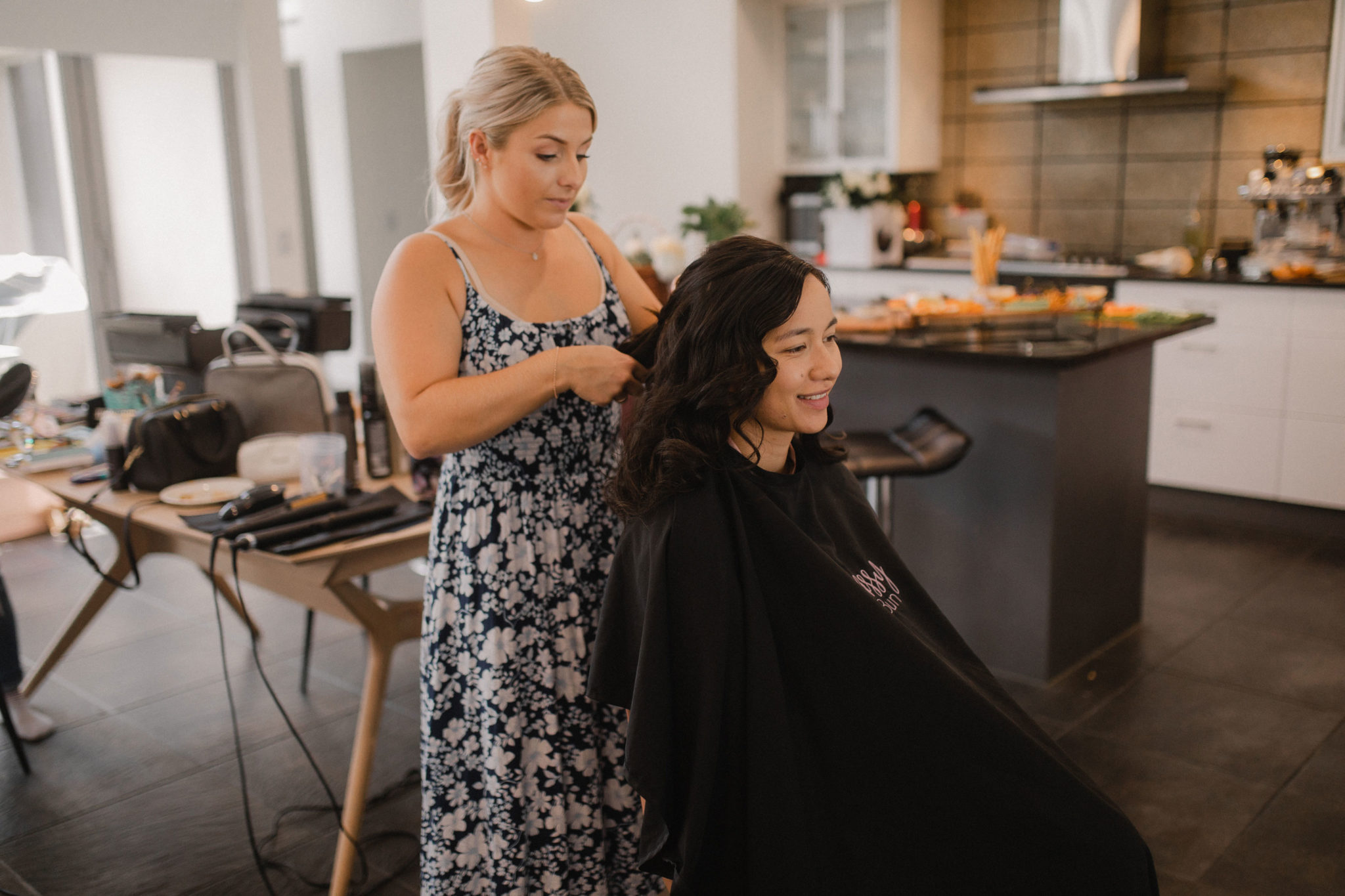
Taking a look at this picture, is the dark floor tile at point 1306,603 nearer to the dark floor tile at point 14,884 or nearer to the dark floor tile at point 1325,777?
the dark floor tile at point 1325,777

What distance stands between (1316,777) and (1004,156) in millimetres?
3943

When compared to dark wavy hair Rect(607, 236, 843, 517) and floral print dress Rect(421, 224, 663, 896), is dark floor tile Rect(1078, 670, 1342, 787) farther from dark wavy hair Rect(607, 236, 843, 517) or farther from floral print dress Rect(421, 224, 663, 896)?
dark wavy hair Rect(607, 236, 843, 517)

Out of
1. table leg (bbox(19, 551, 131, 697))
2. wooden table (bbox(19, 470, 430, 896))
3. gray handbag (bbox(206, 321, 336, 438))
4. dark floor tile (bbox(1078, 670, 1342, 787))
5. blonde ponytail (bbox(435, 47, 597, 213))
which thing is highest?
blonde ponytail (bbox(435, 47, 597, 213))

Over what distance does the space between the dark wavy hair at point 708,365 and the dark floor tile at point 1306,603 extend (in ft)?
8.92

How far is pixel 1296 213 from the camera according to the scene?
468cm

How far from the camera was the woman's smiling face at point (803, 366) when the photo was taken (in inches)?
55.4

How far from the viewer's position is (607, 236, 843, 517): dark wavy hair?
138 cm

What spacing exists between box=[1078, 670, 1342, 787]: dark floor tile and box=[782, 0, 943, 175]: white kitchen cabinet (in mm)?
3381

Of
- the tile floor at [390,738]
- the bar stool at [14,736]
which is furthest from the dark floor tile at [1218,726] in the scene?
the bar stool at [14,736]

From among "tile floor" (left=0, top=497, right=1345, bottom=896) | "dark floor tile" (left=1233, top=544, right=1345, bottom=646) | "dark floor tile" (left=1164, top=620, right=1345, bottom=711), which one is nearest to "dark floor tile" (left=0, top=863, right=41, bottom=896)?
"tile floor" (left=0, top=497, right=1345, bottom=896)

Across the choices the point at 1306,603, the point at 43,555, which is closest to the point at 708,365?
the point at 1306,603

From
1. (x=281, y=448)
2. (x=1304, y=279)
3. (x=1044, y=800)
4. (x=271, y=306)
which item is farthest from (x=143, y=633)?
(x=1304, y=279)

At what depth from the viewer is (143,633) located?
3654 millimetres

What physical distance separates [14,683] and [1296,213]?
4.98 m
